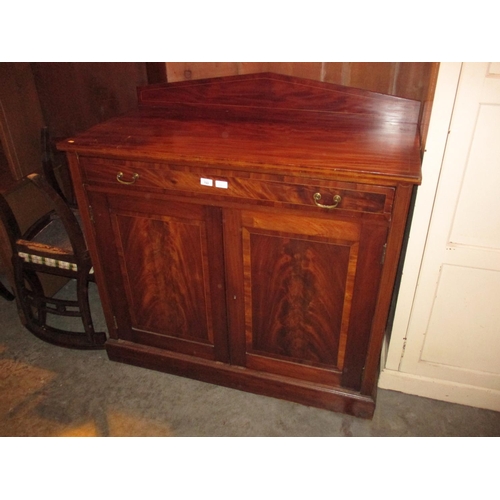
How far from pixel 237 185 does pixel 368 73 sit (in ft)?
2.56

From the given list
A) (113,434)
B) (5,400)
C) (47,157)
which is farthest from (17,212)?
(113,434)

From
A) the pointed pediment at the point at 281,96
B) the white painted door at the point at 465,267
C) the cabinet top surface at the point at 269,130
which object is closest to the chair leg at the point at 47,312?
the cabinet top surface at the point at 269,130

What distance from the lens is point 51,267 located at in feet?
6.52

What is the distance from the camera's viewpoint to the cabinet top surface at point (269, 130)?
1326 millimetres

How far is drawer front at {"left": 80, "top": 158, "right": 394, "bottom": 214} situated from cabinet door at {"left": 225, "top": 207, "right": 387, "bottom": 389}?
6 centimetres

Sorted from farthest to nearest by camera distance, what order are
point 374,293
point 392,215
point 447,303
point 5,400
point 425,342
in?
point 5,400
point 425,342
point 447,303
point 374,293
point 392,215

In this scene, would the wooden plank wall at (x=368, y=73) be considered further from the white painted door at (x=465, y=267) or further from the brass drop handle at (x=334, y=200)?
the brass drop handle at (x=334, y=200)

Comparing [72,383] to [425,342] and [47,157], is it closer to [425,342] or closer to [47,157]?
[47,157]

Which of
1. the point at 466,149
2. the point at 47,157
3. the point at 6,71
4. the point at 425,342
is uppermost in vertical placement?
the point at 6,71

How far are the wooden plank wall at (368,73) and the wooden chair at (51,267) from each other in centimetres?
103

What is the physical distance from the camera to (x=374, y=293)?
1481 mm

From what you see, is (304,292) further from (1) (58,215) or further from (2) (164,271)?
(1) (58,215)

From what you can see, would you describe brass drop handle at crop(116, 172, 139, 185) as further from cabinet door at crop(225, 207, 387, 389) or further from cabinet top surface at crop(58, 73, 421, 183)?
cabinet door at crop(225, 207, 387, 389)

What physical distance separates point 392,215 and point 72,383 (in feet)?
5.28
